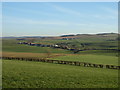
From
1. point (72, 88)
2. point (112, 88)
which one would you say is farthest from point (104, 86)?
point (72, 88)

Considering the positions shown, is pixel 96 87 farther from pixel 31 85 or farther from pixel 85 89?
pixel 31 85

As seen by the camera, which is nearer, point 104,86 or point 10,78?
point 104,86

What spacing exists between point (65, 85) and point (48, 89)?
2.05m

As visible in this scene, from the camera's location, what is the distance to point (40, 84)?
49.9ft

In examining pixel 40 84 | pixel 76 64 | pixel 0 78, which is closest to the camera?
pixel 40 84

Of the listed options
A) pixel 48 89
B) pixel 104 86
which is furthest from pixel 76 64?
pixel 48 89

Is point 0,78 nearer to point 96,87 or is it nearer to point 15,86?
point 15,86

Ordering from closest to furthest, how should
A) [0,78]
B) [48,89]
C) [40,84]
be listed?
1. [48,89]
2. [40,84]
3. [0,78]

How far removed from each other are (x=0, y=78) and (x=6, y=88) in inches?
131

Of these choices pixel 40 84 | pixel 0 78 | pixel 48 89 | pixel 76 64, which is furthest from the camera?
pixel 76 64

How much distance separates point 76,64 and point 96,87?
20.9 meters

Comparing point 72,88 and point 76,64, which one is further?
point 76,64

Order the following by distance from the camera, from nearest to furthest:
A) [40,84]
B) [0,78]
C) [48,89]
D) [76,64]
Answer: [48,89]
[40,84]
[0,78]
[76,64]

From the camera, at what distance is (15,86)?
14383mm
